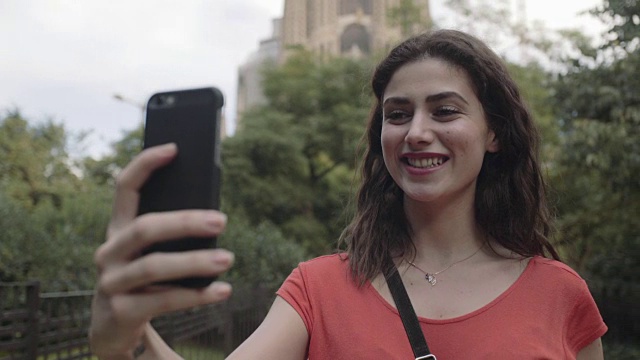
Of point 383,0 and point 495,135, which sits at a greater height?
point 383,0

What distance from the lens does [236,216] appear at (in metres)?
19.0

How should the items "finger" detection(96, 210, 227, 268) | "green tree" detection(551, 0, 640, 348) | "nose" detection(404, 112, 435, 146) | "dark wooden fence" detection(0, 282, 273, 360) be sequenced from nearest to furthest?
1. "finger" detection(96, 210, 227, 268)
2. "nose" detection(404, 112, 435, 146)
3. "dark wooden fence" detection(0, 282, 273, 360)
4. "green tree" detection(551, 0, 640, 348)

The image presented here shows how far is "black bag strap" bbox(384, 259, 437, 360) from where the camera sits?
1.60 metres

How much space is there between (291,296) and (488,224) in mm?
692

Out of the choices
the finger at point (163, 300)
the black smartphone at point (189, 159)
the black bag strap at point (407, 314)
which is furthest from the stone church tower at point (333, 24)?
the finger at point (163, 300)

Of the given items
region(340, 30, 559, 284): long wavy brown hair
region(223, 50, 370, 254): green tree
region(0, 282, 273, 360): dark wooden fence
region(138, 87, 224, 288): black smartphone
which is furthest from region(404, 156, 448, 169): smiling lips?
region(223, 50, 370, 254): green tree

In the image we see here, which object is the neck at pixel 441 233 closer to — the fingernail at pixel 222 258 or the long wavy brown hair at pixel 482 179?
the long wavy brown hair at pixel 482 179

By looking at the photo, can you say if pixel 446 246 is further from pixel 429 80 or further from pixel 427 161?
pixel 429 80

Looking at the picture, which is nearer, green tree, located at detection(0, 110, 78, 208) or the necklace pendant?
the necklace pendant

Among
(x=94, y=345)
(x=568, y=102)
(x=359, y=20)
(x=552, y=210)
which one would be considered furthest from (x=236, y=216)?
(x=359, y=20)

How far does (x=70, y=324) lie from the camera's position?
4.86 meters

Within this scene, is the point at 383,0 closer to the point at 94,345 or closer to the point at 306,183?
the point at 306,183

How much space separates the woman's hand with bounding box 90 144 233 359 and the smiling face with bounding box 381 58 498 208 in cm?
103

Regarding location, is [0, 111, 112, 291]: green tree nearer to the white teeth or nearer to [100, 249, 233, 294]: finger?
the white teeth
